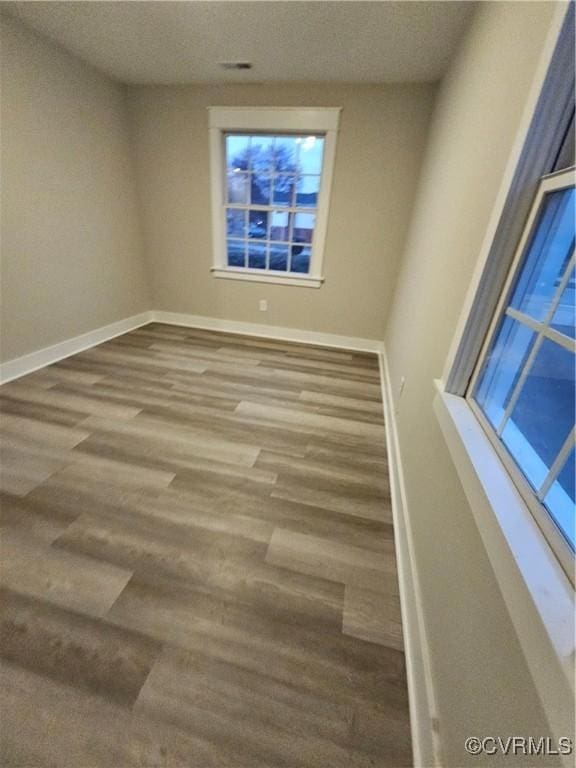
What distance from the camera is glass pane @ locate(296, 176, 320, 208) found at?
9.78ft

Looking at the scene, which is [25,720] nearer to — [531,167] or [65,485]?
[65,485]

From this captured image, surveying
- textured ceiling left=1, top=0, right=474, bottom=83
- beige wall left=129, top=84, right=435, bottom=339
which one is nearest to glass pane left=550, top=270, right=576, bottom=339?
textured ceiling left=1, top=0, right=474, bottom=83

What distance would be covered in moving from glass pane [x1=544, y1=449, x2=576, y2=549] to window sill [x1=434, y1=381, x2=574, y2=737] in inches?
1.6

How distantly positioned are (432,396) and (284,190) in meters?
2.76

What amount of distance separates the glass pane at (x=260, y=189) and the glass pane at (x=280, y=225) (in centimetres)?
15

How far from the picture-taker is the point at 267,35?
196 cm

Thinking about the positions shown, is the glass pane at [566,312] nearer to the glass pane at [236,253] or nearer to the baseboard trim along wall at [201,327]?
the baseboard trim along wall at [201,327]

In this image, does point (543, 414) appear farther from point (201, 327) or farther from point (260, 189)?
point (201, 327)

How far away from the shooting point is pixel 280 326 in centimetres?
359

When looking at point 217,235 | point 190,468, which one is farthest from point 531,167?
point 217,235

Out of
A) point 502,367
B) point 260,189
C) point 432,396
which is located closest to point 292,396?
point 432,396

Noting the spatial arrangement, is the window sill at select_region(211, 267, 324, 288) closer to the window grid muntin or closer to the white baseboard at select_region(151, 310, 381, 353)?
the window grid muntin

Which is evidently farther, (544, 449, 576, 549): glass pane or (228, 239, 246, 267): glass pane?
(228, 239, 246, 267): glass pane

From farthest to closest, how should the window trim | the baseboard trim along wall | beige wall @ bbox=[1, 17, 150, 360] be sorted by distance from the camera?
1. the baseboard trim along wall
2. beige wall @ bbox=[1, 17, 150, 360]
3. the window trim
